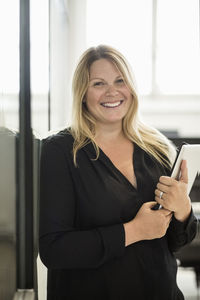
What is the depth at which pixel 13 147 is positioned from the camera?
1160 mm

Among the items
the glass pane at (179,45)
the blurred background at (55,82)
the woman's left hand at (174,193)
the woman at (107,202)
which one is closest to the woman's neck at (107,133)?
the woman at (107,202)

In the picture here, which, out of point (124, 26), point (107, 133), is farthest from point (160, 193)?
point (124, 26)

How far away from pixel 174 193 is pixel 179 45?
3.73 meters

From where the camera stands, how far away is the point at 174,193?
1.10m

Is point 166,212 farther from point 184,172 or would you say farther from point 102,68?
point 102,68

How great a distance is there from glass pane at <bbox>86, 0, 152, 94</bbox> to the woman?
3.32 metres

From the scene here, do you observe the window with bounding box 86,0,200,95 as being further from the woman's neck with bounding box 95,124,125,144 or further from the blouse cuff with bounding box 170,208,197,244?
the blouse cuff with bounding box 170,208,197,244

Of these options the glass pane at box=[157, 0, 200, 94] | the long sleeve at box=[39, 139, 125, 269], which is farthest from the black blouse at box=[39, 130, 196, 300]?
the glass pane at box=[157, 0, 200, 94]

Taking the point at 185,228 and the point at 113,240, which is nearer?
the point at 113,240

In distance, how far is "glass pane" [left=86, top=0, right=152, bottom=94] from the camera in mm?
4484

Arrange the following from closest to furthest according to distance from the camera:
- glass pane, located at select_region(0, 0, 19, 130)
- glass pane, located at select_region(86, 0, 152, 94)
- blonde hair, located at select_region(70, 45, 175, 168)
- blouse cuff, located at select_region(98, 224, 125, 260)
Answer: glass pane, located at select_region(0, 0, 19, 130), blouse cuff, located at select_region(98, 224, 125, 260), blonde hair, located at select_region(70, 45, 175, 168), glass pane, located at select_region(86, 0, 152, 94)

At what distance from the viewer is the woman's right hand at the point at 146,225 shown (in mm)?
1076

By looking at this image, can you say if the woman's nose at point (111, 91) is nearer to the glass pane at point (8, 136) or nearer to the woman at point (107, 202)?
the woman at point (107, 202)

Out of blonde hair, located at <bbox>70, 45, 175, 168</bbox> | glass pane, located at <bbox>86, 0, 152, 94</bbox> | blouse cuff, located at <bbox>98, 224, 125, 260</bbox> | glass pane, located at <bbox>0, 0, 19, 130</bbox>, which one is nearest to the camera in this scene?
glass pane, located at <bbox>0, 0, 19, 130</bbox>
